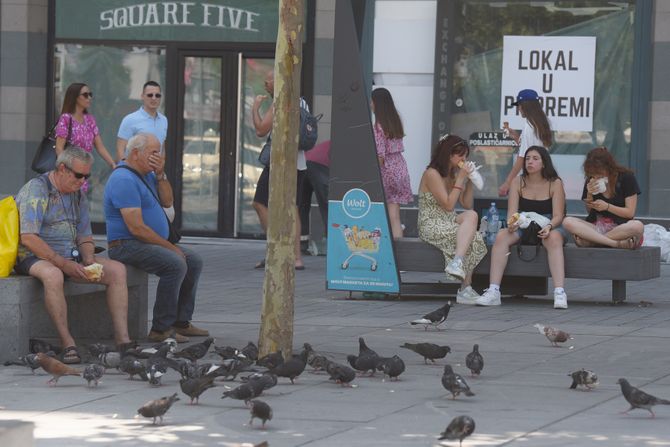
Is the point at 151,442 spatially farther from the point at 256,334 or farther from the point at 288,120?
the point at 256,334

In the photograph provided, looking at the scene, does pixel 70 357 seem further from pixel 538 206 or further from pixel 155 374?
pixel 538 206

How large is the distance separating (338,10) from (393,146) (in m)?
1.90

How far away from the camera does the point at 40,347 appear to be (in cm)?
918

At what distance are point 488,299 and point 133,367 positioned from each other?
185 inches

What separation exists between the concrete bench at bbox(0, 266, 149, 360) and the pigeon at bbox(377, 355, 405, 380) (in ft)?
7.55

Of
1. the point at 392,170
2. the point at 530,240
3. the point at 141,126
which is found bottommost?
the point at 530,240

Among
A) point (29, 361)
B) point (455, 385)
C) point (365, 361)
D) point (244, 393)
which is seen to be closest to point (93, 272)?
point (29, 361)

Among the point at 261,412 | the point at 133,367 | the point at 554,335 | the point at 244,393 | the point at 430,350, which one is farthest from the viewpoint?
the point at 554,335

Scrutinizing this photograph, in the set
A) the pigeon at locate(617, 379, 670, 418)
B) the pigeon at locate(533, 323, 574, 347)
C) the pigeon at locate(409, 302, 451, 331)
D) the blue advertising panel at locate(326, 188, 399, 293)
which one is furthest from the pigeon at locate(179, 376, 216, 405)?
the blue advertising panel at locate(326, 188, 399, 293)

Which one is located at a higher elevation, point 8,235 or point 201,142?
point 201,142

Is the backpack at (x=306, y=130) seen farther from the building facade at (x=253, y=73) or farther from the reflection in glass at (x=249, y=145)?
the reflection in glass at (x=249, y=145)

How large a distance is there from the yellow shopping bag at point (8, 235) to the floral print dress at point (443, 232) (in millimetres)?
4329

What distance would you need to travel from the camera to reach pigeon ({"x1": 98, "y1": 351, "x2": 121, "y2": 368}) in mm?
8648

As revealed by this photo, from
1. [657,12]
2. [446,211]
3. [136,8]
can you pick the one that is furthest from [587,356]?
[136,8]
